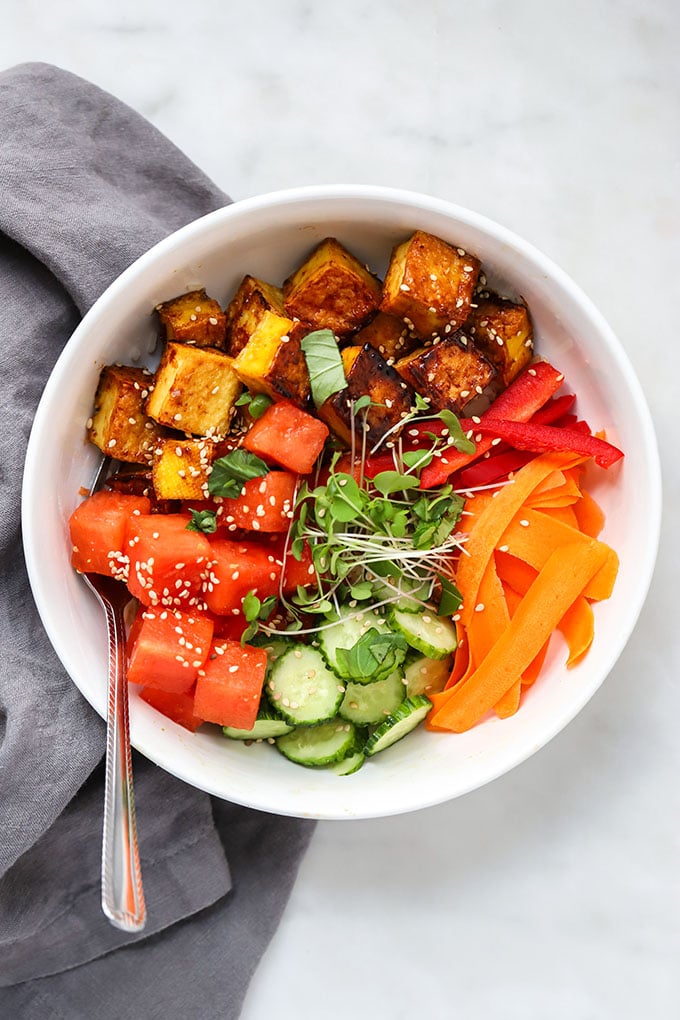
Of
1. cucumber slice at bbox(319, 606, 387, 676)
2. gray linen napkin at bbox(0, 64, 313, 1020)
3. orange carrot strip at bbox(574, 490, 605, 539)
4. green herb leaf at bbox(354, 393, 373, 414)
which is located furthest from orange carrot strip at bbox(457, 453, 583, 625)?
gray linen napkin at bbox(0, 64, 313, 1020)

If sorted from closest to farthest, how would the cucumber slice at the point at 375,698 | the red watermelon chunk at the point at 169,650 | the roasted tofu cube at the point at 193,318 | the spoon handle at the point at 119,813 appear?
the spoon handle at the point at 119,813 → the red watermelon chunk at the point at 169,650 → the roasted tofu cube at the point at 193,318 → the cucumber slice at the point at 375,698

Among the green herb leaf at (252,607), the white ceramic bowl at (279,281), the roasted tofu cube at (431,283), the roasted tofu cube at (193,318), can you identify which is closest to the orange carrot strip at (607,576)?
the white ceramic bowl at (279,281)

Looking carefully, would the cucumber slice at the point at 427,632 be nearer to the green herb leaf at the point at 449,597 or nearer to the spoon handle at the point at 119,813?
the green herb leaf at the point at 449,597

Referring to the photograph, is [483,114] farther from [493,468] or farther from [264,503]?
[264,503]

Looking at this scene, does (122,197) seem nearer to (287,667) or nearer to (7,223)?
(7,223)

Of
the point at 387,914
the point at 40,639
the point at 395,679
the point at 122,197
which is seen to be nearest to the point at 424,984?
the point at 387,914

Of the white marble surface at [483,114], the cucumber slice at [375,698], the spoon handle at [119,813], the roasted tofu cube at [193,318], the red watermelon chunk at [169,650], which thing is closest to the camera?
the spoon handle at [119,813]

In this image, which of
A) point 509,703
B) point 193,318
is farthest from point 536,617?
point 193,318
